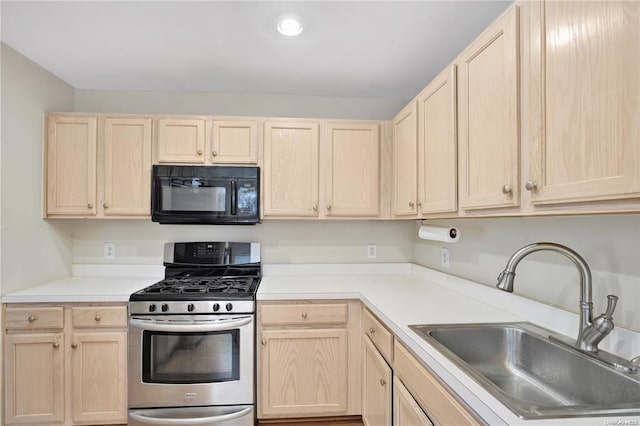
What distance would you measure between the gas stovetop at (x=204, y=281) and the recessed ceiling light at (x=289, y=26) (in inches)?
60.1

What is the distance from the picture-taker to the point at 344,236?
277cm

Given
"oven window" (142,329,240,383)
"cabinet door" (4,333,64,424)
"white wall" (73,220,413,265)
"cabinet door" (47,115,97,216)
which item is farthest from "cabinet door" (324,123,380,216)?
"cabinet door" (4,333,64,424)

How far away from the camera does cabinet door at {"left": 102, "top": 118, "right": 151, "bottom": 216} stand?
233 cm

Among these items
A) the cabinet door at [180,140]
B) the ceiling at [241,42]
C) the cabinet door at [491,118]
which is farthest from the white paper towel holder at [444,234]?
the cabinet door at [180,140]

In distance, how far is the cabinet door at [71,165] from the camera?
2.29 metres

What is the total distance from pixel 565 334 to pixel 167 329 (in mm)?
1986

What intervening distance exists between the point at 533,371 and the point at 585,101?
101cm

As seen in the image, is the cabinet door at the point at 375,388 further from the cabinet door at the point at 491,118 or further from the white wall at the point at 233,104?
the white wall at the point at 233,104

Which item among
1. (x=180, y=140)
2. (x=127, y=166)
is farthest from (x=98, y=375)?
(x=180, y=140)

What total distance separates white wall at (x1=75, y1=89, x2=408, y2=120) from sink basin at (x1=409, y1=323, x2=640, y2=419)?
1.97 meters

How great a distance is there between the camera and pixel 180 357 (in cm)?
198

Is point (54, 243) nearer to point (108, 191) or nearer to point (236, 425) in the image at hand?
point (108, 191)

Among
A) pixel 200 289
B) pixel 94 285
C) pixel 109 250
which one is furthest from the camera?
pixel 109 250

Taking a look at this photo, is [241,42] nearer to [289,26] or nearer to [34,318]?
[289,26]
